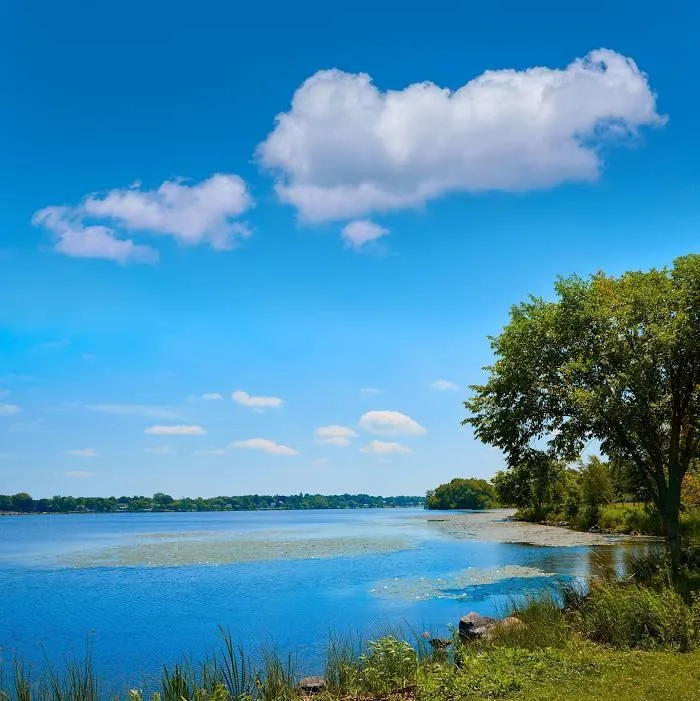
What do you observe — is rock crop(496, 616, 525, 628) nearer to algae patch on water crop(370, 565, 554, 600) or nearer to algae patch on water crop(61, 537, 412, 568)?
algae patch on water crop(370, 565, 554, 600)

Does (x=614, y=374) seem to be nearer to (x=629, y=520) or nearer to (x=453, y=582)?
(x=453, y=582)

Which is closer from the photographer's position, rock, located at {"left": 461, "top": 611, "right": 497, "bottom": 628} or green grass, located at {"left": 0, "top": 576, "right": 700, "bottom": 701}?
green grass, located at {"left": 0, "top": 576, "right": 700, "bottom": 701}

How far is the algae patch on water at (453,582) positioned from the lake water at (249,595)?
0.08 metres

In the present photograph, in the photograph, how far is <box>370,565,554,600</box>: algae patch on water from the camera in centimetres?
3102

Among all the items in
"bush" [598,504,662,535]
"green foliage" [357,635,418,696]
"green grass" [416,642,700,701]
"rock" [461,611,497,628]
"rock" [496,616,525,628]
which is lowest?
"bush" [598,504,662,535]

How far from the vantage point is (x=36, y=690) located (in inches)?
672

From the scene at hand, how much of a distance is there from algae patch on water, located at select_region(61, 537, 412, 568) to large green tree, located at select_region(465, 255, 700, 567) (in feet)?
104

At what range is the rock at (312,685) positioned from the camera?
14177 mm

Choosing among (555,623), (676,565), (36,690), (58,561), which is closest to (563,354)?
(676,565)

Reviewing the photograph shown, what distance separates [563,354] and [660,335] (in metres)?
4.34

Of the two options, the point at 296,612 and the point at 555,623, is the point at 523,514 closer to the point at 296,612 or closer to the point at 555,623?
the point at 296,612

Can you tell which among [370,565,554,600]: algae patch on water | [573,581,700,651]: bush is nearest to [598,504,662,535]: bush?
[370,565,554,600]: algae patch on water

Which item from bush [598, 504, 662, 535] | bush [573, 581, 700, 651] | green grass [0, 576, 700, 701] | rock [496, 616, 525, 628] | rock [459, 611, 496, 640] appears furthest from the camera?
bush [598, 504, 662, 535]

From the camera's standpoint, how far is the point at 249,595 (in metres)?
32.9
